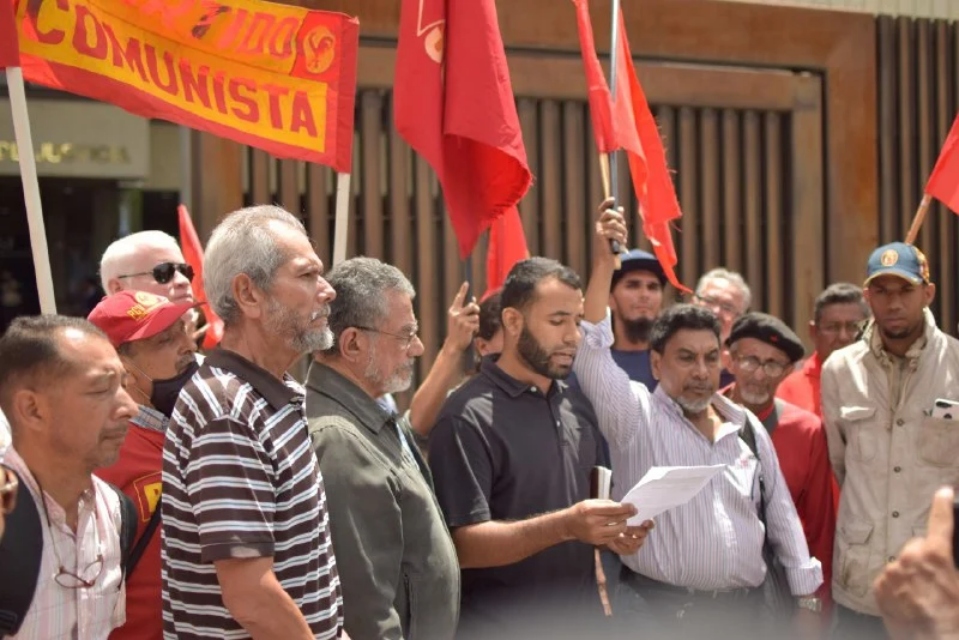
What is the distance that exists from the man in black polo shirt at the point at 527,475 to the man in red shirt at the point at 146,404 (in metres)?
0.88

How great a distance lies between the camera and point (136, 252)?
16.1ft

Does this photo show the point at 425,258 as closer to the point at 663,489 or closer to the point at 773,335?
the point at 773,335

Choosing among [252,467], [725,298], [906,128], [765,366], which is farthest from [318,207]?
[252,467]

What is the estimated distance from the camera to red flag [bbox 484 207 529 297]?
597cm

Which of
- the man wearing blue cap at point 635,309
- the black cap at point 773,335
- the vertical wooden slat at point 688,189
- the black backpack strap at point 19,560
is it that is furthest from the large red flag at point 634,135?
the black backpack strap at point 19,560

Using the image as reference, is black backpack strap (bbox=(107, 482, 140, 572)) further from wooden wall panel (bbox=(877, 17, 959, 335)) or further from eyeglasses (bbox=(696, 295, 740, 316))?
wooden wall panel (bbox=(877, 17, 959, 335))

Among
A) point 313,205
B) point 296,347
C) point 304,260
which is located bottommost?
point 296,347

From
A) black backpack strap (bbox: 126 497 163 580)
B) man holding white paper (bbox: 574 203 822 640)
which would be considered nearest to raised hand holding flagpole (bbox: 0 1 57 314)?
black backpack strap (bbox: 126 497 163 580)

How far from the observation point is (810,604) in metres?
5.05

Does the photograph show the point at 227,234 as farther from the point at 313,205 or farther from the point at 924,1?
the point at 924,1

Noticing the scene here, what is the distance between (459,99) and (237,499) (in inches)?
96.1

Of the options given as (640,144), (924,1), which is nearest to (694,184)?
(924,1)

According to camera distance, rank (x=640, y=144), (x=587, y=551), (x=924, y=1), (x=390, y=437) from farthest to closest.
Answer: (x=924, y=1) < (x=640, y=144) < (x=587, y=551) < (x=390, y=437)

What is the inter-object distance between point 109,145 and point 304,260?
4673mm
